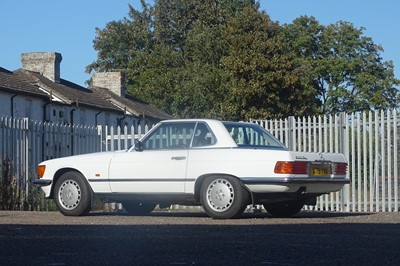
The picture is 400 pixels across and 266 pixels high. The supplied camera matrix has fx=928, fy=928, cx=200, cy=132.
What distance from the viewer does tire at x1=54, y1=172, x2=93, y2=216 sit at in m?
14.7

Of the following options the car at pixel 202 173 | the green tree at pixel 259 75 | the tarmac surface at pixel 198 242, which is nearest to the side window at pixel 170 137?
the car at pixel 202 173

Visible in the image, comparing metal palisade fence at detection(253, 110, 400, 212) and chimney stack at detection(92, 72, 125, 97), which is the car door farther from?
chimney stack at detection(92, 72, 125, 97)

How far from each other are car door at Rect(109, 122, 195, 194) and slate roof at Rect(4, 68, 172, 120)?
31104mm

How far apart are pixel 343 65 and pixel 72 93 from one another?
2475 centimetres

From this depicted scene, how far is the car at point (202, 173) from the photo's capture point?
43.8ft

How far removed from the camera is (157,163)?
1411cm

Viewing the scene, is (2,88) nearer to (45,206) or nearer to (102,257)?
(45,206)

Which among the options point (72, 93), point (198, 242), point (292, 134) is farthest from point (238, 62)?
point (198, 242)

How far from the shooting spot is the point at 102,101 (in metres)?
56.7

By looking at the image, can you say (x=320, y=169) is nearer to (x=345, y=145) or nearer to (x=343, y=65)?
(x=345, y=145)

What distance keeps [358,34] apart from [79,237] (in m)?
65.0

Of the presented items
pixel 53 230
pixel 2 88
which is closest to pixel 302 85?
pixel 2 88

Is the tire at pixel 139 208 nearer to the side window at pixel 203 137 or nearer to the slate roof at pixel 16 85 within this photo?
the side window at pixel 203 137

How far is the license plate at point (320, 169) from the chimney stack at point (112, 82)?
1879 inches
